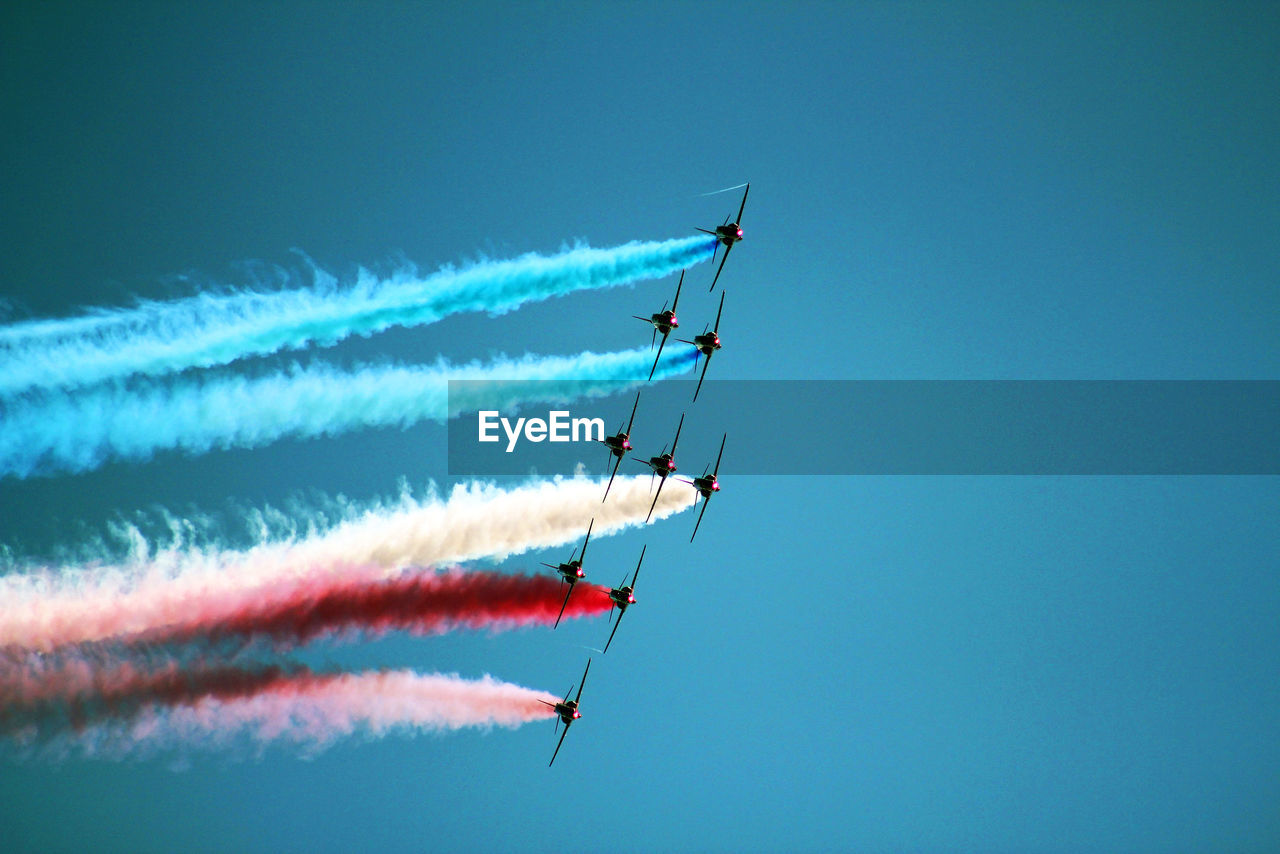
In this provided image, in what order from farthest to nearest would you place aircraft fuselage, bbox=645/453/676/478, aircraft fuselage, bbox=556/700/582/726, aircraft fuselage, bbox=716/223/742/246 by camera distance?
aircraft fuselage, bbox=556/700/582/726 < aircraft fuselage, bbox=645/453/676/478 < aircraft fuselage, bbox=716/223/742/246

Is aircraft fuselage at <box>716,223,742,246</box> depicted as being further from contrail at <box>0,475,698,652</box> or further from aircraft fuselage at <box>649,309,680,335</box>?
contrail at <box>0,475,698,652</box>

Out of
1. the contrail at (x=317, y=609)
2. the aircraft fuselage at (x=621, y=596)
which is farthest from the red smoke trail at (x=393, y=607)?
the aircraft fuselage at (x=621, y=596)

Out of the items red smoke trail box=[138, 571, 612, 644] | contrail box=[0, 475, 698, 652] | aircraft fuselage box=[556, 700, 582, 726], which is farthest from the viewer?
aircraft fuselage box=[556, 700, 582, 726]

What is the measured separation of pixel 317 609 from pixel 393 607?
2.86 meters

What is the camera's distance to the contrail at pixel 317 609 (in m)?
55.2

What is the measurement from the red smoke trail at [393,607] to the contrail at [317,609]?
0.12 feet

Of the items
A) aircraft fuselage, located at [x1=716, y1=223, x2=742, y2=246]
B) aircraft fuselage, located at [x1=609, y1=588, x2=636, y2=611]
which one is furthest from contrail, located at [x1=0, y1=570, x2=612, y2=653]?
aircraft fuselage, located at [x1=716, y1=223, x2=742, y2=246]

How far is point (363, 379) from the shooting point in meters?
60.8

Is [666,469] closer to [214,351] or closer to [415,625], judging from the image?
[415,625]

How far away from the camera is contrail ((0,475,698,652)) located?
179 ft

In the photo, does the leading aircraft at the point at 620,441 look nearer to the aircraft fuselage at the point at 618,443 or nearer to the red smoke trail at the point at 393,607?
A: the aircraft fuselage at the point at 618,443

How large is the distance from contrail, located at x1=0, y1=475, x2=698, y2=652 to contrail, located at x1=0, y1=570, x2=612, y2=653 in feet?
0.18

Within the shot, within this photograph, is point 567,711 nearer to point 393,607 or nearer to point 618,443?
point 393,607

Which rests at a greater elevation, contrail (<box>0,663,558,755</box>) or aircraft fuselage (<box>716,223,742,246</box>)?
aircraft fuselage (<box>716,223,742,246</box>)
